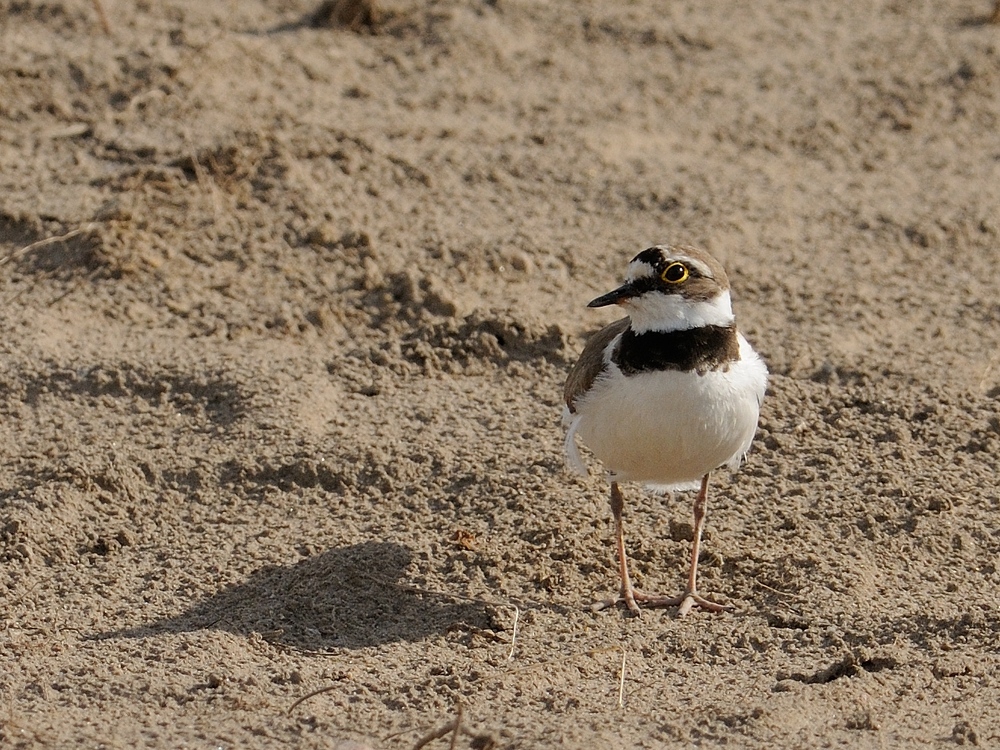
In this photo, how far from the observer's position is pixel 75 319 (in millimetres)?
7191

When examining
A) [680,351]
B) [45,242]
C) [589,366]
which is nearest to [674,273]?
[680,351]

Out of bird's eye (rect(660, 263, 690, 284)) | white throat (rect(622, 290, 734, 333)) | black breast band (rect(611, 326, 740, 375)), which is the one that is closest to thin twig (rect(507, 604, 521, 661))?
black breast band (rect(611, 326, 740, 375))

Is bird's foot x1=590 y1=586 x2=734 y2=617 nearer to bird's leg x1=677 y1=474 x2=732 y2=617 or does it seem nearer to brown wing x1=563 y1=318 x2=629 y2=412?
bird's leg x1=677 y1=474 x2=732 y2=617

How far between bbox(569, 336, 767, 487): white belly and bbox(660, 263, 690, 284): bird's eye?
1.25ft

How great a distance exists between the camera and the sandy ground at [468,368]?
199 inches

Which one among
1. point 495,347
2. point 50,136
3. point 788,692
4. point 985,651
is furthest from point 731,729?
point 50,136

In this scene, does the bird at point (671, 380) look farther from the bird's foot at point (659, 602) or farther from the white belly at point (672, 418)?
the bird's foot at point (659, 602)

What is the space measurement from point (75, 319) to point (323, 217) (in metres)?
1.50

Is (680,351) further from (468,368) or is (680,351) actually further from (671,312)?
(468,368)

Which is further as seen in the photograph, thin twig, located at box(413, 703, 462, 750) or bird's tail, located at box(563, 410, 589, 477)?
bird's tail, located at box(563, 410, 589, 477)

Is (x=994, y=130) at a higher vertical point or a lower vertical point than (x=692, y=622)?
higher

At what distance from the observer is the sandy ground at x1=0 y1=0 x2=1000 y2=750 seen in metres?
5.06

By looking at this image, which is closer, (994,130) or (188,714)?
(188,714)

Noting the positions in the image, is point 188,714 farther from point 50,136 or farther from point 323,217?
point 50,136
